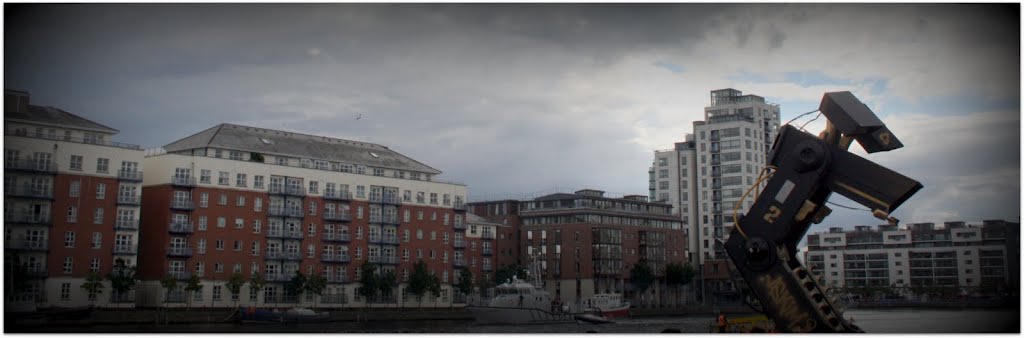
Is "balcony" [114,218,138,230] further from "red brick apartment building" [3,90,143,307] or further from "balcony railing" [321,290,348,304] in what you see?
"balcony railing" [321,290,348,304]

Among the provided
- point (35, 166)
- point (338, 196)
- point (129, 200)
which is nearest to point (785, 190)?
point (35, 166)

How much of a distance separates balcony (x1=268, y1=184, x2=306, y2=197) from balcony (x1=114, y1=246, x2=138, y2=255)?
806cm

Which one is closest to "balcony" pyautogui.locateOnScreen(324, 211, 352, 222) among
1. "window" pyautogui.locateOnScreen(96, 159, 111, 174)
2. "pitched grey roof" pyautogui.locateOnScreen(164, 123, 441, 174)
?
"pitched grey roof" pyautogui.locateOnScreen(164, 123, 441, 174)

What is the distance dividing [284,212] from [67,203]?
1184 centimetres

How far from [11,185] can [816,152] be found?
32433mm

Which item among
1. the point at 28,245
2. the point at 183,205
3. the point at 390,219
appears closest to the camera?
the point at 28,245

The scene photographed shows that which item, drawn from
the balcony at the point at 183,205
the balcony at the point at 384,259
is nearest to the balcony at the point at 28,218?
the balcony at the point at 183,205

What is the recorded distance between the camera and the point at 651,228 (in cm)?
8038

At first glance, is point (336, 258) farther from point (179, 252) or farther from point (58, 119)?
point (58, 119)

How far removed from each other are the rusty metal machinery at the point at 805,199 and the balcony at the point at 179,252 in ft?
111

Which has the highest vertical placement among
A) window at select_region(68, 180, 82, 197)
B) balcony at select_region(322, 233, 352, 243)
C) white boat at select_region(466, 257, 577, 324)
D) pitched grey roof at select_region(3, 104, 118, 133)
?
pitched grey roof at select_region(3, 104, 118, 133)

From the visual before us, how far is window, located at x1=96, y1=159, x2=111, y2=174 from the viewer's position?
140 ft

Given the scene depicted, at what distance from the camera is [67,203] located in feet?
136

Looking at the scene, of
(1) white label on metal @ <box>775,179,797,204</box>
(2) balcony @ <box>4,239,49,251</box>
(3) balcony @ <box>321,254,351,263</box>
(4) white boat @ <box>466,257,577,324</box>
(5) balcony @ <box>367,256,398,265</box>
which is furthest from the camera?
(5) balcony @ <box>367,256,398,265</box>
